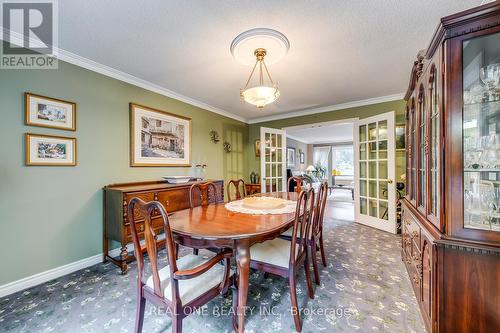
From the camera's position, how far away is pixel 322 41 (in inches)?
78.1

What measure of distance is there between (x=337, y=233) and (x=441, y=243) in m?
2.45

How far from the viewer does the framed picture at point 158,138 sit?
2853mm

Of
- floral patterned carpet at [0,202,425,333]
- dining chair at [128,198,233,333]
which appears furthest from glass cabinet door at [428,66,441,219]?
dining chair at [128,198,233,333]

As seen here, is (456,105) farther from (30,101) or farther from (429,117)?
(30,101)

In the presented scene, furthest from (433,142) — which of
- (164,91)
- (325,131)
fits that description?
(325,131)

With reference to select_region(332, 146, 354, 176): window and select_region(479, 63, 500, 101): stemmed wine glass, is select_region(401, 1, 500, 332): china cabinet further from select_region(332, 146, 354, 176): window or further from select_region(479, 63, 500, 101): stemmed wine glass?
select_region(332, 146, 354, 176): window

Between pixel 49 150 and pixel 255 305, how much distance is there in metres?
2.50

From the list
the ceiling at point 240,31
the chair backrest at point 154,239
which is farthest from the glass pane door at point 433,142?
the chair backrest at point 154,239

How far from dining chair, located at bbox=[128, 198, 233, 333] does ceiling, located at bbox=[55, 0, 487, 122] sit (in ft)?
5.05

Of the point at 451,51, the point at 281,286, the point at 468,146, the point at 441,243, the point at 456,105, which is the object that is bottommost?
the point at 281,286

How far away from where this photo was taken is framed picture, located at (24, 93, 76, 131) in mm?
1963

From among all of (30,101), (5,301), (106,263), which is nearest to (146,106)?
(30,101)

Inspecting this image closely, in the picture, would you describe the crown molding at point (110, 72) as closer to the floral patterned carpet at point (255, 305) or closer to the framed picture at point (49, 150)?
the framed picture at point (49, 150)

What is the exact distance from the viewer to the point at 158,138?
124 inches
